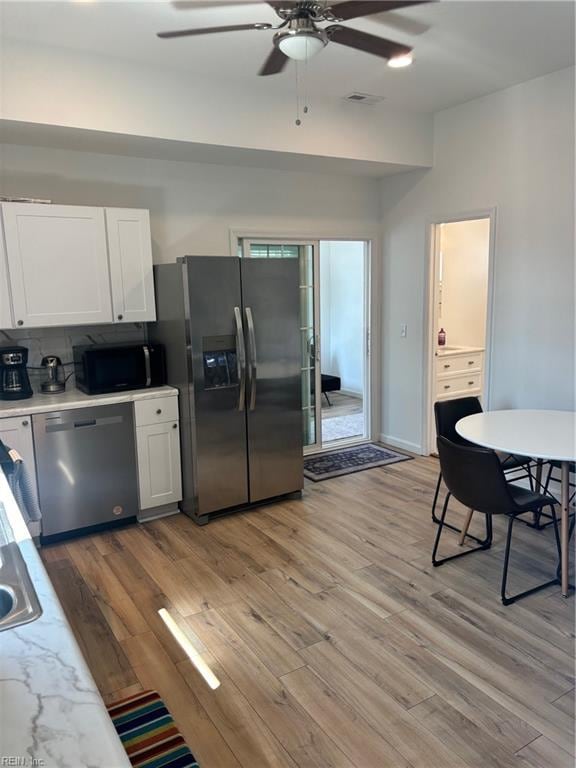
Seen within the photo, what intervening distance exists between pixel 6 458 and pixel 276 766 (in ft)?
4.88

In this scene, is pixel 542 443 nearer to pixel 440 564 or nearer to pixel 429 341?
pixel 440 564

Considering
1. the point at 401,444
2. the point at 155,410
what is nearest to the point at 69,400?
the point at 155,410

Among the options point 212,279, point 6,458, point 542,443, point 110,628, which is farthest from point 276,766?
point 212,279

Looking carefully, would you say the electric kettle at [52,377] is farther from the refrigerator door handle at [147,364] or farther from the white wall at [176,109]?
the white wall at [176,109]

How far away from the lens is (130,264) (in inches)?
146

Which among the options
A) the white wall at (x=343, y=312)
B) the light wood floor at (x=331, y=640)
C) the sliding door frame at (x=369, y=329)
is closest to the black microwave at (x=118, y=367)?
the light wood floor at (x=331, y=640)

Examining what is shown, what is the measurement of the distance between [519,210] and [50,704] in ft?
13.7

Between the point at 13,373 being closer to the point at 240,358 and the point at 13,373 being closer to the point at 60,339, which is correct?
the point at 60,339

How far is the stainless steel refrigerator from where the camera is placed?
3.60 m

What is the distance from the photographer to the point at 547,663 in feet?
7.55

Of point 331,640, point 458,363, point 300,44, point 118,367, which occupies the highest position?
point 300,44

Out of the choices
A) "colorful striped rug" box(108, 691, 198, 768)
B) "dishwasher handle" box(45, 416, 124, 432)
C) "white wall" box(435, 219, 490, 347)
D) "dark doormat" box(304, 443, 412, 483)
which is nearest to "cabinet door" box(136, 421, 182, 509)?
"dishwasher handle" box(45, 416, 124, 432)

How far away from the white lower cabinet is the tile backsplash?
26.5 inches

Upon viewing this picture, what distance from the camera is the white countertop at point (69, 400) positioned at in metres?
3.25
